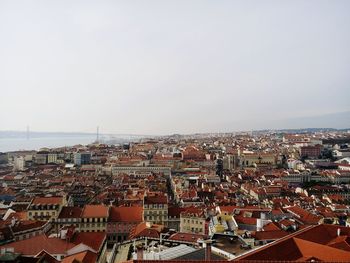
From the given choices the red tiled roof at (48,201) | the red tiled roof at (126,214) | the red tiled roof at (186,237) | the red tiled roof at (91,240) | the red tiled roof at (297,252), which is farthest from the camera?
the red tiled roof at (48,201)

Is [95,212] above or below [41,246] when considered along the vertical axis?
below

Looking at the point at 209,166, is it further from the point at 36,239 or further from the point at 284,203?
the point at 36,239

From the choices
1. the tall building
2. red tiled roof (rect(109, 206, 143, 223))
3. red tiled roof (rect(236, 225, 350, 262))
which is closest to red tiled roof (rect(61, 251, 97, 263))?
red tiled roof (rect(236, 225, 350, 262))

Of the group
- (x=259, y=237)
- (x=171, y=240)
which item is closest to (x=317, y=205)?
(x=259, y=237)

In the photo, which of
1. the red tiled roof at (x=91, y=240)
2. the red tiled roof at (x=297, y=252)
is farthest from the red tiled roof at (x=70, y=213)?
the red tiled roof at (x=297, y=252)

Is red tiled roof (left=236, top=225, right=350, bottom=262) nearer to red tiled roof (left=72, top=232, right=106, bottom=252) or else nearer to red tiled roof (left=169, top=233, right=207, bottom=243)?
red tiled roof (left=169, top=233, right=207, bottom=243)

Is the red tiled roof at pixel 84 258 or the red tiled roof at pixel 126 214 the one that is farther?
the red tiled roof at pixel 126 214

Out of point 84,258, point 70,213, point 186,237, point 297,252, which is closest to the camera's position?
point 297,252

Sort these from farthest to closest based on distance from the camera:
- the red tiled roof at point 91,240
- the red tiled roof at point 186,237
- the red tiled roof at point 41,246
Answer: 1. the red tiled roof at point 91,240
2. the red tiled roof at point 186,237
3. the red tiled roof at point 41,246

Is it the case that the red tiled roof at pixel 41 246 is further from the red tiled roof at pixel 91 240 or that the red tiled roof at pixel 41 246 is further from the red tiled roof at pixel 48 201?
the red tiled roof at pixel 48 201

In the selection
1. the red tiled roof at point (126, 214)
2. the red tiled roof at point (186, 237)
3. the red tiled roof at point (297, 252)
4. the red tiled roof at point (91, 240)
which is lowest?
the red tiled roof at point (126, 214)

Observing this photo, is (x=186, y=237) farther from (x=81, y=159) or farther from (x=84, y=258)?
(x=81, y=159)

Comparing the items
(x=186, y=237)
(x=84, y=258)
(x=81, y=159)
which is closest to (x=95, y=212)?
(x=186, y=237)
